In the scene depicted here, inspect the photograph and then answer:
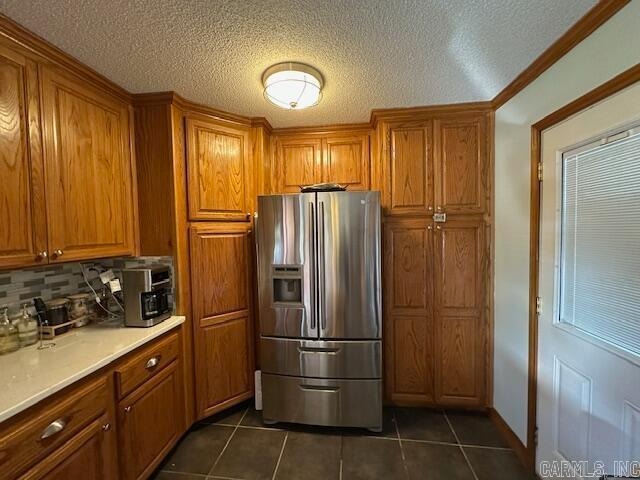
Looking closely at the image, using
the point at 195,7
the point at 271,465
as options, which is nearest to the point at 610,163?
the point at 195,7

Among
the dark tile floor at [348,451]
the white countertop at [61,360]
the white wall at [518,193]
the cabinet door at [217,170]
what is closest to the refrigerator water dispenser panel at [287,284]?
the cabinet door at [217,170]

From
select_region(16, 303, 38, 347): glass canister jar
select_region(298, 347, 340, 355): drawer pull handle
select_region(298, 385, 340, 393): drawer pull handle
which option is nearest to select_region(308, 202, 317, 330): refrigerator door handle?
select_region(298, 347, 340, 355): drawer pull handle

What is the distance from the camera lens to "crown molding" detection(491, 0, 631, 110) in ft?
3.78

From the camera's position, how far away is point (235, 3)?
1.16 metres

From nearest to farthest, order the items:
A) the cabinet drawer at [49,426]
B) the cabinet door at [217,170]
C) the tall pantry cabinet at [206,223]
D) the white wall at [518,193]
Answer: the cabinet drawer at [49,426]
the white wall at [518,193]
the tall pantry cabinet at [206,223]
the cabinet door at [217,170]

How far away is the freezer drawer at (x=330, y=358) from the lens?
6.51 ft

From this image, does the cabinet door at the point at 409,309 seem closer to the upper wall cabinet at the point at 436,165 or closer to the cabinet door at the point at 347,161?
the upper wall cabinet at the point at 436,165

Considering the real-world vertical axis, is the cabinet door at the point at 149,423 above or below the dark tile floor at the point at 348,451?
above

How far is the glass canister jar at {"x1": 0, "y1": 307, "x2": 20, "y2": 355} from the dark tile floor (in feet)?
3.50

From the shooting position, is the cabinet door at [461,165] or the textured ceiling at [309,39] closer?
the textured ceiling at [309,39]

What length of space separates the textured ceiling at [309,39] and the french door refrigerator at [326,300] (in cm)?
75

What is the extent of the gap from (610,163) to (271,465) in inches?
92.7

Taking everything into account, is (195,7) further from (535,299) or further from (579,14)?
(535,299)

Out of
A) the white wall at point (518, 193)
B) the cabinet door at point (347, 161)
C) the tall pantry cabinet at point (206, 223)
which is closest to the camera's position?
the white wall at point (518, 193)
